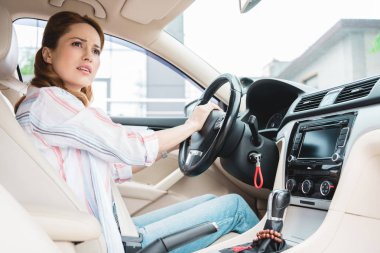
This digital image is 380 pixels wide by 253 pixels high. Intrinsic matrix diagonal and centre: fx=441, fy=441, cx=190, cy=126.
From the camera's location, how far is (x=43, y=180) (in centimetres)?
97

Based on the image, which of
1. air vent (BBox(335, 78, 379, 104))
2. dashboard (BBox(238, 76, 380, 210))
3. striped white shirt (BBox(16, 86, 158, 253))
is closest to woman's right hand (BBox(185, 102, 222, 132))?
dashboard (BBox(238, 76, 380, 210))

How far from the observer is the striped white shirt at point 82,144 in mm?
1166

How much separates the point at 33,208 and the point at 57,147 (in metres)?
0.34

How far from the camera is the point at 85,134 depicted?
46.0 inches

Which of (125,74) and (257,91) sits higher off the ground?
(125,74)

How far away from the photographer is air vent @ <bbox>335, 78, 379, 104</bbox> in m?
1.26

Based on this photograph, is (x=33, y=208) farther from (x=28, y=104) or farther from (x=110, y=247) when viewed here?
(x=28, y=104)

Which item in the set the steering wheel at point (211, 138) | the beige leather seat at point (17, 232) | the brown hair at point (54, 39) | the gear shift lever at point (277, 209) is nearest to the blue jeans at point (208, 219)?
the steering wheel at point (211, 138)

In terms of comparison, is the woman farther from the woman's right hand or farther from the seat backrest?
the seat backrest

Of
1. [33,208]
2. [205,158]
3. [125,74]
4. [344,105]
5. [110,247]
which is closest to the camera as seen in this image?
[33,208]

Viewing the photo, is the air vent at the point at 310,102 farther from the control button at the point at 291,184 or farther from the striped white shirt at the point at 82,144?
the striped white shirt at the point at 82,144

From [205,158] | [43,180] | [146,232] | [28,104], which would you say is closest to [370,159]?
[205,158]

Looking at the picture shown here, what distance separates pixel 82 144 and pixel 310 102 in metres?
0.79

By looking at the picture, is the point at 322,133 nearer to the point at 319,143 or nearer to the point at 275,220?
the point at 319,143
